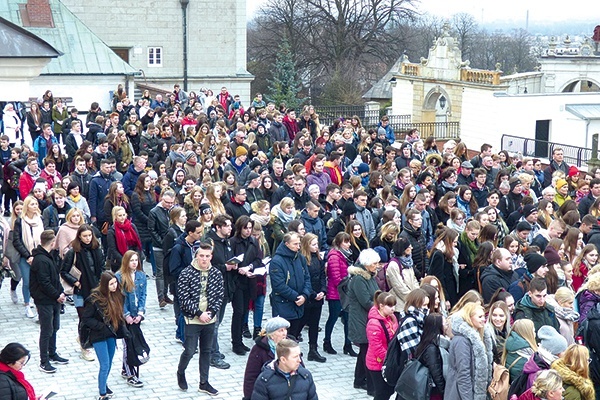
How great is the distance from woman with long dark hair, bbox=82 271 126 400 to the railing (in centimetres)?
2584

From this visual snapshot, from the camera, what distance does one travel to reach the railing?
35.5 m

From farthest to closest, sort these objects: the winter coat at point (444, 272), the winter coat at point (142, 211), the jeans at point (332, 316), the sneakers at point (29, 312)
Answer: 1. the winter coat at point (142, 211)
2. the sneakers at point (29, 312)
3. the jeans at point (332, 316)
4. the winter coat at point (444, 272)

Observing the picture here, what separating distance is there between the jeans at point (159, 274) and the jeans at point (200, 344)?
3.04 metres

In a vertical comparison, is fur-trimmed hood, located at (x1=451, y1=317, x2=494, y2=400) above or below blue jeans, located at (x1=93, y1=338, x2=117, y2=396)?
above

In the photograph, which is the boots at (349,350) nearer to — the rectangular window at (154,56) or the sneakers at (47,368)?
the sneakers at (47,368)

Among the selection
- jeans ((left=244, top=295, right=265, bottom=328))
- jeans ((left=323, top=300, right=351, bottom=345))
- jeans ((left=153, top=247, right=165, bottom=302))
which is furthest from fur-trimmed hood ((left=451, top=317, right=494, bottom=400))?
jeans ((left=153, top=247, right=165, bottom=302))

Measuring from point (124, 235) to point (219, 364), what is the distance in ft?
7.98

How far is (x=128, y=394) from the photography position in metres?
11.7

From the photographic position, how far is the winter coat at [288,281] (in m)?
12.5

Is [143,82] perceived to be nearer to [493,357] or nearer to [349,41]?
[349,41]

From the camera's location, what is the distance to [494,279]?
12.0 metres

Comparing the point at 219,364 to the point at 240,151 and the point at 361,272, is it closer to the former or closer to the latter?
the point at 361,272

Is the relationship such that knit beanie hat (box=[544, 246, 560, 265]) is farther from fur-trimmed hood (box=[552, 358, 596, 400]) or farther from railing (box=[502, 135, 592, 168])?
railing (box=[502, 135, 592, 168])

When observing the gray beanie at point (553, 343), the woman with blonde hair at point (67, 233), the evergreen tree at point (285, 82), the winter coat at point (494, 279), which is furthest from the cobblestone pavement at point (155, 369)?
the evergreen tree at point (285, 82)
